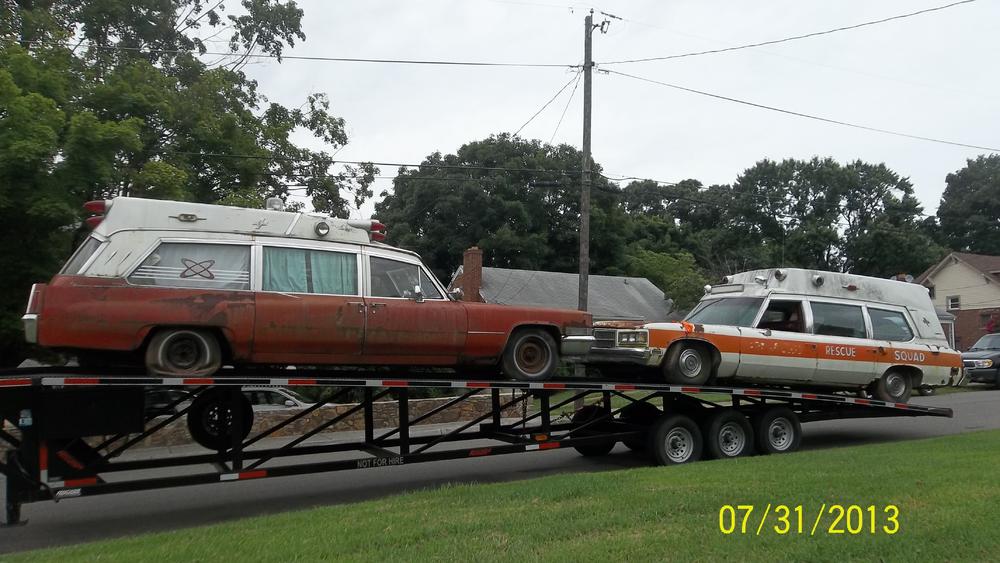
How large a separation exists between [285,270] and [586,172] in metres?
11.4

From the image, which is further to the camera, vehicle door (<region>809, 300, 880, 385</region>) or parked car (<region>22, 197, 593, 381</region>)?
vehicle door (<region>809, 300, 880, 385</region>)

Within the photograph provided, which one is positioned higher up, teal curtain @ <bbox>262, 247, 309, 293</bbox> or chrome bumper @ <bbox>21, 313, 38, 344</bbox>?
teal curtain @ <bbox>262, 247, 309, 293</bbox>

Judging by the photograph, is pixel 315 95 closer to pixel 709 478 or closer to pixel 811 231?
pixel 709 478

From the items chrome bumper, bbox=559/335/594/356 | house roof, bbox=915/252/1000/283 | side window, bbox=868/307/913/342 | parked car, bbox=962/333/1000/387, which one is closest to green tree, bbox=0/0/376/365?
chrome bumper, bbox=559/335/594/356

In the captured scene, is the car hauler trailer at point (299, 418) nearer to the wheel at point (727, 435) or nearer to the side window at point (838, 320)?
the wheel at point (727, 435)

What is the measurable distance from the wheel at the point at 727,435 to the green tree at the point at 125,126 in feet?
34.5

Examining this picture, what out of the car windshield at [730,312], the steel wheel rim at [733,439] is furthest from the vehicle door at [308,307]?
the car windshield at [730,312]

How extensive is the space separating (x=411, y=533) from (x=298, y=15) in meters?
23.1

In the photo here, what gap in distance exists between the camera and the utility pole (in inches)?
711

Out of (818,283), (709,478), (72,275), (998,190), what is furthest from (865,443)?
(998,190)

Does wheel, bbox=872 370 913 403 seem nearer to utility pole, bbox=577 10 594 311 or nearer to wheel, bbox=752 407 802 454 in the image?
wheel, bbox=752 407 802 454

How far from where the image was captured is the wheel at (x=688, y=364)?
33.1 ft
